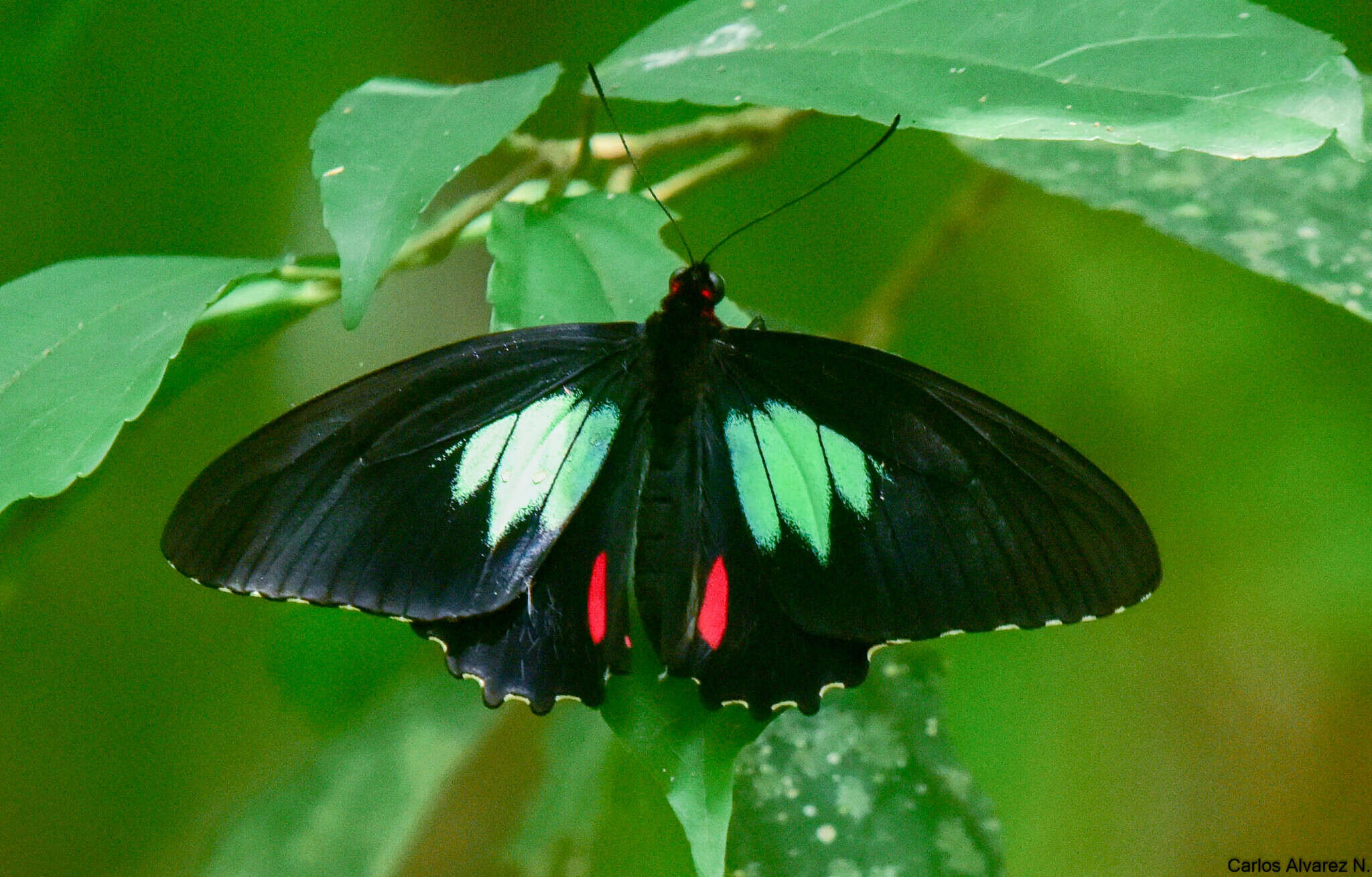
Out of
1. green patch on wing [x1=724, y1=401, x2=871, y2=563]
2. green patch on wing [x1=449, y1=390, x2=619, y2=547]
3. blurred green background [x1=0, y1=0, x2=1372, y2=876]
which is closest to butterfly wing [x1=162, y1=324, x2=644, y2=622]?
green patch on wing [x1=449, y1=390, x2=619, y2=547]

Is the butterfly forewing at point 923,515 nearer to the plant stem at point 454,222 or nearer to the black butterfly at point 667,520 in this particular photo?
the black butterfly at point 667,520

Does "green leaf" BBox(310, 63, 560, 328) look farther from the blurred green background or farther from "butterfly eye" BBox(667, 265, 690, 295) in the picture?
the blurred green background

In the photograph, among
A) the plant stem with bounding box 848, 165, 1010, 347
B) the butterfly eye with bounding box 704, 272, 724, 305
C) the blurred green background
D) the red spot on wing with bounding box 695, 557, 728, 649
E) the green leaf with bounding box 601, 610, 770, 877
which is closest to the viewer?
the green leaf with bounding box 601, 610, 770, 877

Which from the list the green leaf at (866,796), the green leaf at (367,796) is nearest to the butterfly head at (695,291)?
the green leaf at (866,796)

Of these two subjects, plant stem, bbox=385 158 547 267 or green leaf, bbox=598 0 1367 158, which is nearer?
green leaf, bbox=598 0 1367 158

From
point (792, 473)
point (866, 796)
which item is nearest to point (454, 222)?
point (792, 473)

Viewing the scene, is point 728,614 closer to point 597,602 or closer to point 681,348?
point 597,602
